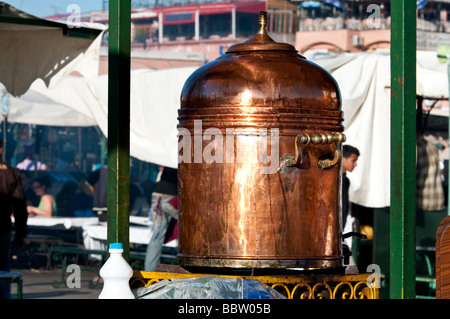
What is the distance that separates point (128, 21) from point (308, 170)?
916 mm

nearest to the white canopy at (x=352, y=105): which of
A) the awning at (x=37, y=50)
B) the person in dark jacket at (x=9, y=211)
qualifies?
the person in dark jacket at (x=9, y=211)

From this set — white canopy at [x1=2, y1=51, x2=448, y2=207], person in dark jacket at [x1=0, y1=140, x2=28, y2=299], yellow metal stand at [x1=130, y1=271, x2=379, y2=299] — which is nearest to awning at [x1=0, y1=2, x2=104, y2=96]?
white canopy at [x1=2, y1=51, x2=448, y2=207]

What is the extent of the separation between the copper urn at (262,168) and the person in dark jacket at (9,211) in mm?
4603

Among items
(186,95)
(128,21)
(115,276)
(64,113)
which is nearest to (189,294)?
(115,276)

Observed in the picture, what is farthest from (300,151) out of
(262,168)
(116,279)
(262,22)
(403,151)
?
(116,279)

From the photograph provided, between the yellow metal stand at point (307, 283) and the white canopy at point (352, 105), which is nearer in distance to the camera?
the yellow metal stand at point (307, 283)

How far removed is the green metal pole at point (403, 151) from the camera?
3393 mm

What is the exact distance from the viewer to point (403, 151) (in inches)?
134

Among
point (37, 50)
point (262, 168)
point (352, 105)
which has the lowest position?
point (262, 168)

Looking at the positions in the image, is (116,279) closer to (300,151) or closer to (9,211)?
(300,151)

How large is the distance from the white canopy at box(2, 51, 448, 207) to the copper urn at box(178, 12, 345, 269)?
4755 millimetres

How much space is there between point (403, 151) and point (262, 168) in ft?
1.91

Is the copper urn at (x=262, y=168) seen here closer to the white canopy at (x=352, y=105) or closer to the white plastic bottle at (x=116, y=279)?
A: the white plastic bottle at (x=116, y=279)

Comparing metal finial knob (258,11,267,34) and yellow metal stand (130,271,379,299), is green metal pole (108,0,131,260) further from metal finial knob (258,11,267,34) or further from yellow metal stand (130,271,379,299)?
metal finial knob (258,11,267,34)
